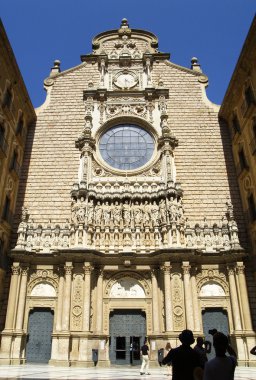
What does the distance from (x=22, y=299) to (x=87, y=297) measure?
359cm

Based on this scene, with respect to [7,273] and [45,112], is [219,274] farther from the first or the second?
[45,112]

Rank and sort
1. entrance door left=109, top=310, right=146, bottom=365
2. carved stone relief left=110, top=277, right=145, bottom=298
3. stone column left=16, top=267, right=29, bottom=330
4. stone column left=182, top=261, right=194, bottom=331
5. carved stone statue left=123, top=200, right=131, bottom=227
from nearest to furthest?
1. stone column left=182, top=261, right=194, bottom=331
2. entrance door left=109, top=310, right=146, bottom=365
3. stone column left=16, top=267, right=29, bottom=330
4. carved stone relief left=110, top=277, right=145, bottom=298
5. carved stone statue left=123, top=200, right=131, bottom=227

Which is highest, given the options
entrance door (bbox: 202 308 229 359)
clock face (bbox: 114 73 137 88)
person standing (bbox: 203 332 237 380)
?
clock face (bbox: 114 73 137 88)

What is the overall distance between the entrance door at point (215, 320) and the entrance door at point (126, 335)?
332 centimetres

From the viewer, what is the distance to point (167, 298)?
18.1 metres

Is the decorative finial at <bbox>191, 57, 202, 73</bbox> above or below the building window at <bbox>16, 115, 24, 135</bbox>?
above

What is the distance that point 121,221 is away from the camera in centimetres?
2070

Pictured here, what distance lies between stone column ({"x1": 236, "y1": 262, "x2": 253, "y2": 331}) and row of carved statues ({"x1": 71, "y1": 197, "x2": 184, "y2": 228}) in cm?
405

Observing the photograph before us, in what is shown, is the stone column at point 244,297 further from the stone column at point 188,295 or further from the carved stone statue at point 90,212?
the carved stone statue at point 90,212

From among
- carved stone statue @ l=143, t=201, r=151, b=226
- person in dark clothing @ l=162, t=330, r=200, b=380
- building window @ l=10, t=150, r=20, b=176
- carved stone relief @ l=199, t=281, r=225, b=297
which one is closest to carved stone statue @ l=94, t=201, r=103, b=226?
carved stone statue @ l=143, t=201, r=151, b=226

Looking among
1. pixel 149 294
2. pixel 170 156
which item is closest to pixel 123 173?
pixel 170 156

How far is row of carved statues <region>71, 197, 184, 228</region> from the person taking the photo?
20.3 meters

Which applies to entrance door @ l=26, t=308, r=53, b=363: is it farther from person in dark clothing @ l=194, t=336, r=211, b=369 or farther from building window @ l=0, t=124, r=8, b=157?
person in dark clothing @ l=194, t=336, r=211, b=369

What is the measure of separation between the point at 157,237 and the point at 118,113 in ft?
32.2
